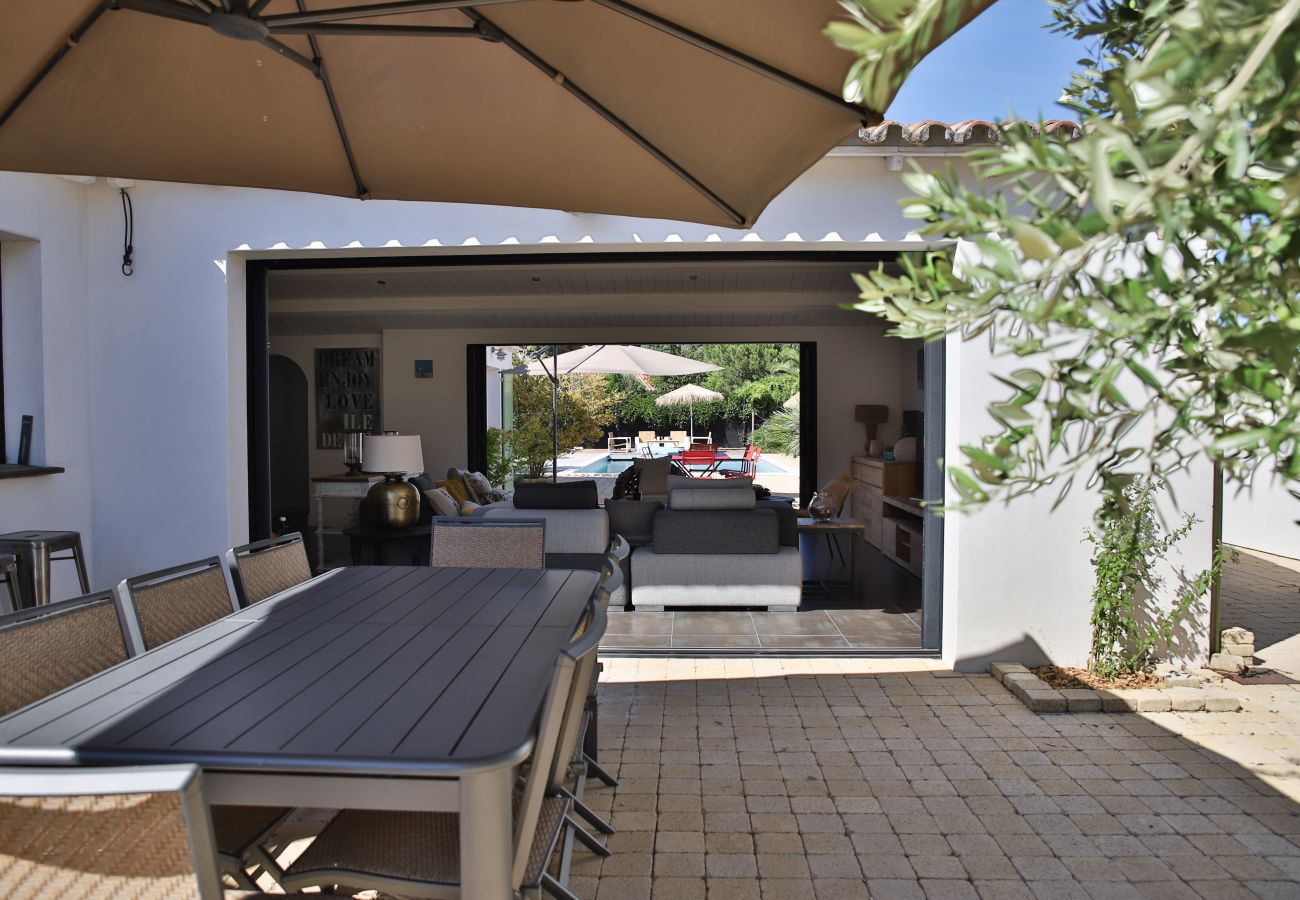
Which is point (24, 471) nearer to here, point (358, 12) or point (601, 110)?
point (358, 12)

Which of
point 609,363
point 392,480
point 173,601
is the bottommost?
point 173,601

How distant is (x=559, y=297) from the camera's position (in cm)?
977

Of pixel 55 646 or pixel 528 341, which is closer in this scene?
pixel 55 646

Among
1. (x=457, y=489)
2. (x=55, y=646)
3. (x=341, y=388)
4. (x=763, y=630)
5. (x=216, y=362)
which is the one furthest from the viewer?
(x=341, y=388)

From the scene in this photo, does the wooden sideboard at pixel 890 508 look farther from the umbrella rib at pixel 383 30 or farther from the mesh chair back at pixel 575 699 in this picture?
the umbrella rib at pixel 383 30

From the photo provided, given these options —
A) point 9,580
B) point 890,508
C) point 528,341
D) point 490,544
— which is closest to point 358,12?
point 490,544

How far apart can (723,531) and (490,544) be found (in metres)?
2.34

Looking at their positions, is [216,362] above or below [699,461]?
above

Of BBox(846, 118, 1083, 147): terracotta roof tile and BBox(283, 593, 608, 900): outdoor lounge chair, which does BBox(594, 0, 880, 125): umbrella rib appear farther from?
BBox(846, 118, 1083, 147): terracotta roof tile

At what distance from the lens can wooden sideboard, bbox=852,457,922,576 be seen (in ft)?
24.7

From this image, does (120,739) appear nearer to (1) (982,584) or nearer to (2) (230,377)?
(2) (230,377)

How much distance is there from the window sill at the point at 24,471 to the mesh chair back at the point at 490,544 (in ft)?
7.23

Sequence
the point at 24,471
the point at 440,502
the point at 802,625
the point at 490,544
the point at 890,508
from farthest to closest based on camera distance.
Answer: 1. the point at 890,508
2. the point at 440,502
3. the point at 802,625
4. the point at 24,471
5. the point at 490,544

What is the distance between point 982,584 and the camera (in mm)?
Answer: 4578
